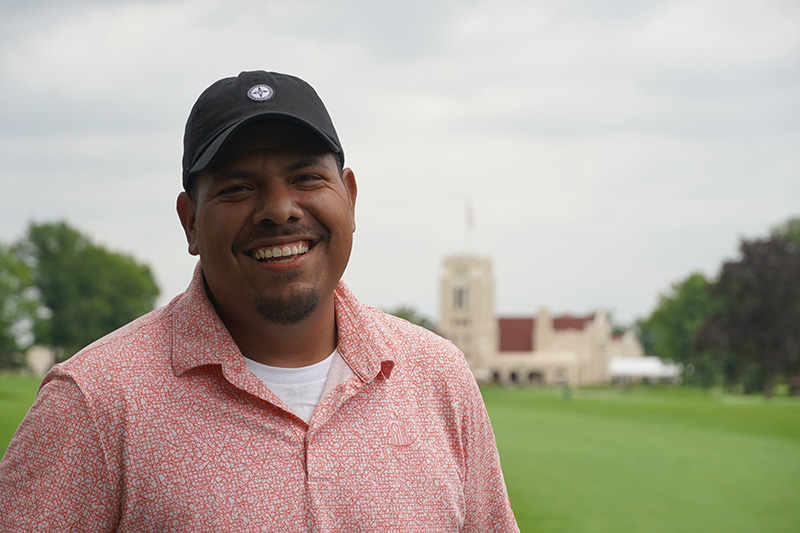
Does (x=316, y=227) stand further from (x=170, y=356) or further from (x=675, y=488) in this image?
(x=675, y=488)

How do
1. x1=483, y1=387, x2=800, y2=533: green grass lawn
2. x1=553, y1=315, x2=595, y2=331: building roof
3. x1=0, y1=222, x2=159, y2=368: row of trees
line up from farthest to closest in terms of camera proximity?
x1=553, y1=315, x2=595, y2=331: building roof, x1=0, y1=222, x2=159, y2=368: row of trees, x1=483, y1=387, x2=800, y2=533: green grass lawn

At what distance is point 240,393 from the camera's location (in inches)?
77.9

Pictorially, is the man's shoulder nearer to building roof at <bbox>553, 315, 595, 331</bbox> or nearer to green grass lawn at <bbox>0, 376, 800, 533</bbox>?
green grass lawn at <bbox>0, 376, 800, 533</bbox>

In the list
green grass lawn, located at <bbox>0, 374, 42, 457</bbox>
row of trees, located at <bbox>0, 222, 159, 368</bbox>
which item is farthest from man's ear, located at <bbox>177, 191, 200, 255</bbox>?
row of trees, located at <bbox>0, 222, 159, 368</bbox>

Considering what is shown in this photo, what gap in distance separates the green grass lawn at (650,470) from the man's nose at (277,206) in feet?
32.4

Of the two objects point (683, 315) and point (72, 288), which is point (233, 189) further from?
point (683, 315)

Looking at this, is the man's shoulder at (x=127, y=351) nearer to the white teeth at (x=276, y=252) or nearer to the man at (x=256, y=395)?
the man at (x=256, y=395)

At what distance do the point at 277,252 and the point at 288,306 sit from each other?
127 millimetres

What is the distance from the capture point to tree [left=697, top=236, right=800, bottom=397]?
46.8m

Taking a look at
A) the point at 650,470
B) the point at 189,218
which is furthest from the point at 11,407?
the point at 189,218

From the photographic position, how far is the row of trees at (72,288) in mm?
59750

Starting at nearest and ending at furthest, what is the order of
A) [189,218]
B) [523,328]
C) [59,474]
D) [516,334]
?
[59,474], [189,218], [516,334], [523,328]

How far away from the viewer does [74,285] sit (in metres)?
61.3

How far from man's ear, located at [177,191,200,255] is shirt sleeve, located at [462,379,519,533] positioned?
75 centimetres
